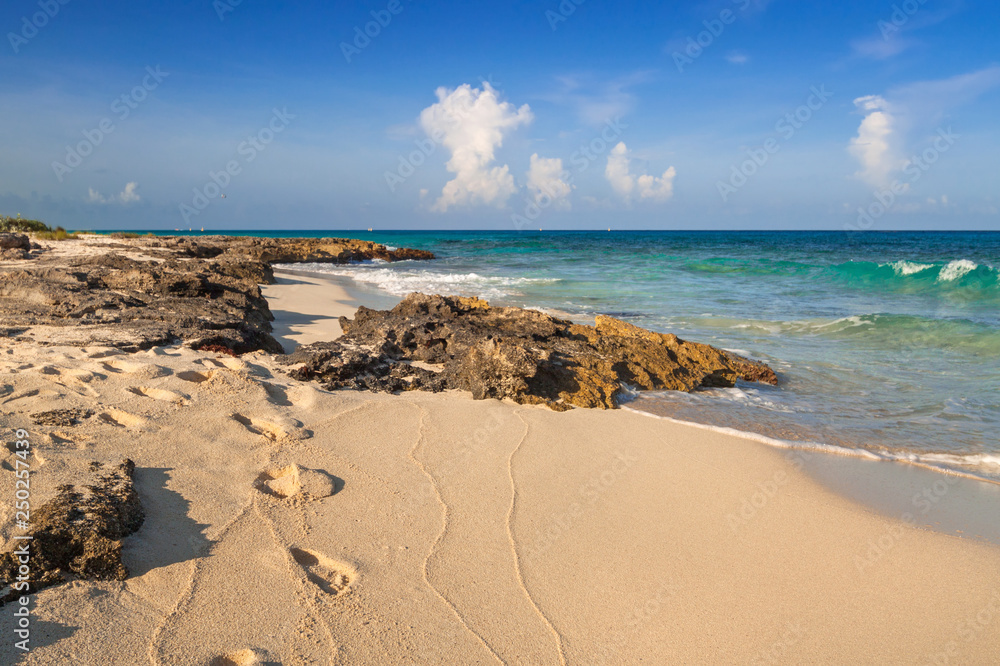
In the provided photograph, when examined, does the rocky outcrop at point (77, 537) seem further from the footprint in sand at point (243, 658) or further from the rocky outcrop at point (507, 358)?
the rocky outcrop at point (507, 358)

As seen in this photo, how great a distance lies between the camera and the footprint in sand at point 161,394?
340 centimetres

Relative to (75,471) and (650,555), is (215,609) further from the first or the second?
(650,555)

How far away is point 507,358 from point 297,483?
2.31 meters

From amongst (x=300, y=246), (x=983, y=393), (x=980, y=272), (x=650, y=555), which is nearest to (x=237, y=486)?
(x=650, y=555)

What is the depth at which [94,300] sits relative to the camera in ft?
18.5

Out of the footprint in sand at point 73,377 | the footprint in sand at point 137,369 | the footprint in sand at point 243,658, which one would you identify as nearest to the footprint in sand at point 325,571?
the footprint in sand at point 243,658

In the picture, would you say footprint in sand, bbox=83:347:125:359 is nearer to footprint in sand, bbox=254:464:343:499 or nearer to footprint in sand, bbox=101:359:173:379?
footprint in sand, bbox=101:359:173:379

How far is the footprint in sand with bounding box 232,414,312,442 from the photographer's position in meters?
3.28

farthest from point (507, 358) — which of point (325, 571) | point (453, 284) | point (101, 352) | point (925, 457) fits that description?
point (453, 284)

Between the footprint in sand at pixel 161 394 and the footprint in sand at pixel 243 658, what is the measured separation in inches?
81.1

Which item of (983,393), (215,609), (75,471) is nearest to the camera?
(215,609)

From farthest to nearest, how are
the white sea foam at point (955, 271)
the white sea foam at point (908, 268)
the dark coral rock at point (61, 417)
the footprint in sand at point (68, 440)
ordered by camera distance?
the white sea foam at point (908, 268), the white sea foam at point (955, 271), the dark coral rock at point (61, 417), the footprint in sand at point (68, 440)

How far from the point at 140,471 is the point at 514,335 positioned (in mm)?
3654

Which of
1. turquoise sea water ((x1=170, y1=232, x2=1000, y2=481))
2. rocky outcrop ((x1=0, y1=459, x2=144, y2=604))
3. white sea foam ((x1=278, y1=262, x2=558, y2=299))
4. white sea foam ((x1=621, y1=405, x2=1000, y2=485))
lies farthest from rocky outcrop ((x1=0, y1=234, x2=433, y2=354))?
white sea foam ((x1=278, y1=262, x2=558, y2=299))
